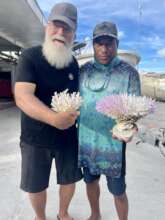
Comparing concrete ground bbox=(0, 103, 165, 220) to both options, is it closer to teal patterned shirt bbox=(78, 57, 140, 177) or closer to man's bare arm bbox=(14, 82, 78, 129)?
teal patterned shirt bbox=(78, 57, 140, 177)

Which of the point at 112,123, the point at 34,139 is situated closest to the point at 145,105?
the point at 112,123

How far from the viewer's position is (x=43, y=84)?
8.13 ft

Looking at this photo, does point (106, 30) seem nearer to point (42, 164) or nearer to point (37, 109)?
point (37, 109)

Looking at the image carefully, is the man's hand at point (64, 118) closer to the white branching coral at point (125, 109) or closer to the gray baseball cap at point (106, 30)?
the white branching coral at point (125, 109)

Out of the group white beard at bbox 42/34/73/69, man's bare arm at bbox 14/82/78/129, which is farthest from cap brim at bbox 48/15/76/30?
man's bare arm at bbox 14/82/78/129

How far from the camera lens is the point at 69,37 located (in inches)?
98.2

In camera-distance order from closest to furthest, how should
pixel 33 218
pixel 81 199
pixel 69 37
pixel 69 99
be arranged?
pixel 69 99, pixel 69 37, pixel 33 218, pixel 81 199

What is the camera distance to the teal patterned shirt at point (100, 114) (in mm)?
2465

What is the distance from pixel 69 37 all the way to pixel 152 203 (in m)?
1.97

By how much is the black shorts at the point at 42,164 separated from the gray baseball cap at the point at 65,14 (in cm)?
86

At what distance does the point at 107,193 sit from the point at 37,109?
194cm

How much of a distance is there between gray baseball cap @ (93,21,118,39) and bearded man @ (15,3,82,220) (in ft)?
0.49

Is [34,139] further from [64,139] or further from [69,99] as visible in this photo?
[69,99]

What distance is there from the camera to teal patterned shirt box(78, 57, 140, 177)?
2.46 m
